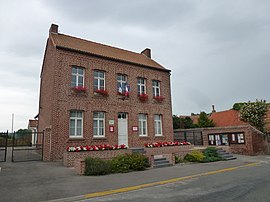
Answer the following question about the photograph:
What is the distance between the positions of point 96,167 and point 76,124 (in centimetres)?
578

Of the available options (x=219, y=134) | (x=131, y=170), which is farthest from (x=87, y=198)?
(x=219, y=134)

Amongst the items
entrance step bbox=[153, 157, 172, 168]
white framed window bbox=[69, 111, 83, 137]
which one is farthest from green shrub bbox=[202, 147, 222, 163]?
white framed window bbox=[69, 111, 83, 137]

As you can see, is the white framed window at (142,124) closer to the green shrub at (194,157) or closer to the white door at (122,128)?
the white door at (122,128)

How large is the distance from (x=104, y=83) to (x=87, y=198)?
1142 centimetres

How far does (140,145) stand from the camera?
17.7 metres

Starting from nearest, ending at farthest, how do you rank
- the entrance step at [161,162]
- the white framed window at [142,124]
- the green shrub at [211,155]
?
the entrance step at [161,162]
the green shrub at [211,155]
the white framed window at [142,124]

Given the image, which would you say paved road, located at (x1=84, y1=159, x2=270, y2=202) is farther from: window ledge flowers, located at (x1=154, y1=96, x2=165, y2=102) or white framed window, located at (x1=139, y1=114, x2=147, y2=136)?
window ledge flowers, located at (x1=154, y1=96, x2=165, y2=102)

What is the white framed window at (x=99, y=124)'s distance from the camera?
631 inches

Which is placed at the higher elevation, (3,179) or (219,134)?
(219,134)

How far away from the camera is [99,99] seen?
1645cm

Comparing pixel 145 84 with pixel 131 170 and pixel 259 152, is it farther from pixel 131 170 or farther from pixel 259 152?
pixel 259 152

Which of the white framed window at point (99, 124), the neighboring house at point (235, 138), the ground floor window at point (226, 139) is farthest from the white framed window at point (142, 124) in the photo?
the ground floor window at point (226, 139)

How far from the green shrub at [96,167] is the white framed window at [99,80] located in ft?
24.4

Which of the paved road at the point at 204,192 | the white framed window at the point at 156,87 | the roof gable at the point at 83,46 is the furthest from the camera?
the white framed window at the point at 156,87
